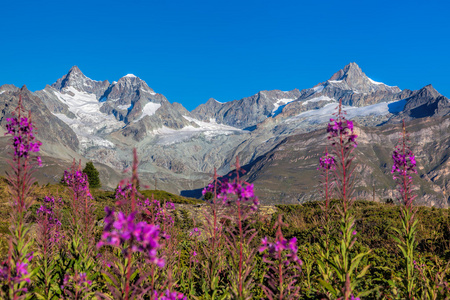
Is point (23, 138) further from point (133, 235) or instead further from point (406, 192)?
point (406, 192)

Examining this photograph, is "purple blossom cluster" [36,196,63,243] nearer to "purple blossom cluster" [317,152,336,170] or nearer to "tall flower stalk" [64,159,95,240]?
"tall flower stalk" [64,159,95,240]

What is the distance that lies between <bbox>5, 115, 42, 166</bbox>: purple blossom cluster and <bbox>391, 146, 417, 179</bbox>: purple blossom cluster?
7.34 meters

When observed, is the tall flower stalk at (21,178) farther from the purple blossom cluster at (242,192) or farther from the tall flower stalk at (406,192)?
the tall flower stalk at (406,192)

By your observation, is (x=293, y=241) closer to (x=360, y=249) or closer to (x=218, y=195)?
(x=218, y=195)

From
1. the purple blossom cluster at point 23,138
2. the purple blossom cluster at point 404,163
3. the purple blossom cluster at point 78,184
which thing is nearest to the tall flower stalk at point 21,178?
the purple blossom cluster at point 23,138

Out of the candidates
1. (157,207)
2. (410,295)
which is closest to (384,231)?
(410,295)

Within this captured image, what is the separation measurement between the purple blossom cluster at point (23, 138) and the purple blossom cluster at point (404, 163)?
7.34m

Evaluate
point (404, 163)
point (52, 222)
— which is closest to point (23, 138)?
point (52, 222)

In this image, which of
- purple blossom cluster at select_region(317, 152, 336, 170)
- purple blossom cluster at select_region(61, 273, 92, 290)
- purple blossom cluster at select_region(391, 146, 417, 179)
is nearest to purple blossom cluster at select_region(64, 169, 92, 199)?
purple blossom cluster at select_region(61, 273, 92, 290)

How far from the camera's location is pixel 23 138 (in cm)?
564

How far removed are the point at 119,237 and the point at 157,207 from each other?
751cm

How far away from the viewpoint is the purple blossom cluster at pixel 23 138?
5480 mm

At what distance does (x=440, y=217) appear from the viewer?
15.4 m

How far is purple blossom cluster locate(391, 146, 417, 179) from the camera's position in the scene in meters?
6.93
